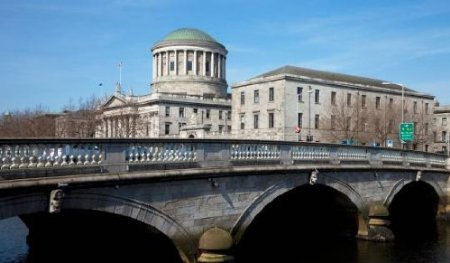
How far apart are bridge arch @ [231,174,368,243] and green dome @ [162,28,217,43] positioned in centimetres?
8648

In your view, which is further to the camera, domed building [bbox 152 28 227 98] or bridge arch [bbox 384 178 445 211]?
domed building [bbox 152 28 227 98]

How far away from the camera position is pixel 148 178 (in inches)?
553

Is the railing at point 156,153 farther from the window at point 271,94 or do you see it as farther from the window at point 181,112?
the window at point 181,112

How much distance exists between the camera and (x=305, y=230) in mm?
26891

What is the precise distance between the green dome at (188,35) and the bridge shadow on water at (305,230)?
8323 centimetres

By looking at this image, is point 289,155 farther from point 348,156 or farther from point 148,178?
point 148,178

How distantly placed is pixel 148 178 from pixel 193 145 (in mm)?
2303

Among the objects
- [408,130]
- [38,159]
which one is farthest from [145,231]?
[408,130]

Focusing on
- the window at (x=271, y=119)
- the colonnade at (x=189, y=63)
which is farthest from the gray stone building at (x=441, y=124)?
the colonnade at (x=189, y=63)

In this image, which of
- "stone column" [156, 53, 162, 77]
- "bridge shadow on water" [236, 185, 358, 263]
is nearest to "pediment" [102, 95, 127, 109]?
"stone column" [156, 53, 162, 77]

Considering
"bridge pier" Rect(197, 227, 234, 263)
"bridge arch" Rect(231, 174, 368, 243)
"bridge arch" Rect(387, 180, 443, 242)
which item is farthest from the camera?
"bridge arch" Rect(387, 180, 443, 242)

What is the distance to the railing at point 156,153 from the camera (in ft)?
38.5

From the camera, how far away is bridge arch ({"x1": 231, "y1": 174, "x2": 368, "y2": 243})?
687 inches

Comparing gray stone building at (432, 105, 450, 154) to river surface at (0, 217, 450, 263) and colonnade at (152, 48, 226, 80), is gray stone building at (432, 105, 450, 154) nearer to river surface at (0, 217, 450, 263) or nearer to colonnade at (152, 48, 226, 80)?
colonnade at (152, 48, 226, 80)
